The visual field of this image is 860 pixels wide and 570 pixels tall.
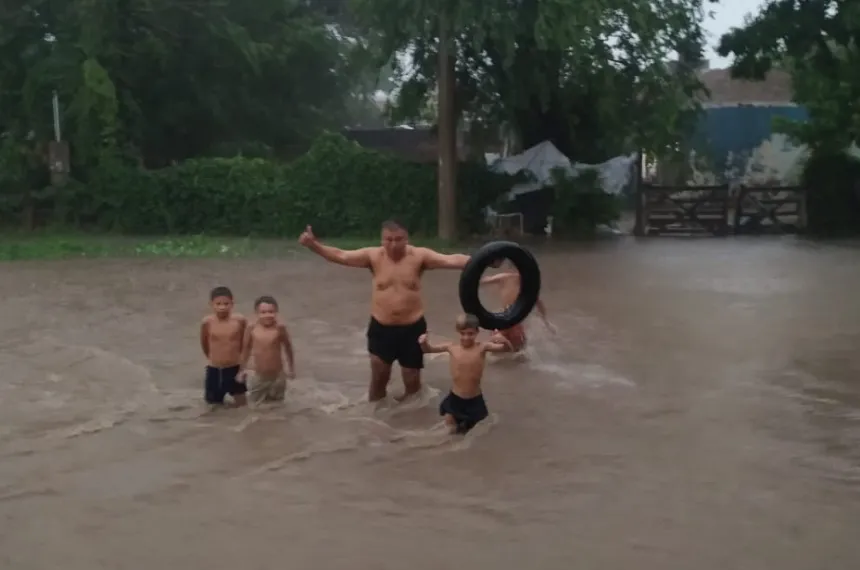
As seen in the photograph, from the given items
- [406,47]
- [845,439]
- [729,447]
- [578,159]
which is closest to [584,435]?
[729,447]

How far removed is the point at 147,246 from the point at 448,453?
1780 cm

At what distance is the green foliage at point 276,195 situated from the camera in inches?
1064

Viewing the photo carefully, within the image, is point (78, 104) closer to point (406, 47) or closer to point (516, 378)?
point (406, 47)

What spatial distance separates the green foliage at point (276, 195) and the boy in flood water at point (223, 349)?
17406mm

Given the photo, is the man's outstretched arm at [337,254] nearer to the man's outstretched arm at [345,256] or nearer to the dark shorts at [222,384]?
the man's outstretched arm at [345,256]

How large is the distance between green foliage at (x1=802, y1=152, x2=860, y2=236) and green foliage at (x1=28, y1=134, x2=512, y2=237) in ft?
25.8

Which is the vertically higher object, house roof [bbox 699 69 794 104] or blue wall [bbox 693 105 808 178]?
house roof [bbox 699 69 794 104]

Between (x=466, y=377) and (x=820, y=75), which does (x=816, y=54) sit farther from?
(x=466, y=377)

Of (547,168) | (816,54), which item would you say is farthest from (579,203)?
(816,54)

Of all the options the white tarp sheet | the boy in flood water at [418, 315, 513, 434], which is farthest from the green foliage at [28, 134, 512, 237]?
the boy in flood water at [418, 315, 513, 434]

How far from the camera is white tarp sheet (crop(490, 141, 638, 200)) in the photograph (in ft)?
88.9

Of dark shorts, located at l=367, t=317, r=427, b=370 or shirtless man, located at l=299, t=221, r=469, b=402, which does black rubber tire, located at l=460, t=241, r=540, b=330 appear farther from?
dark shorts, located at l=367, t=317, r=427, b=370

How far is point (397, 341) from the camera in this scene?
30.4ft

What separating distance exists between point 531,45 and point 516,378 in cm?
1393
